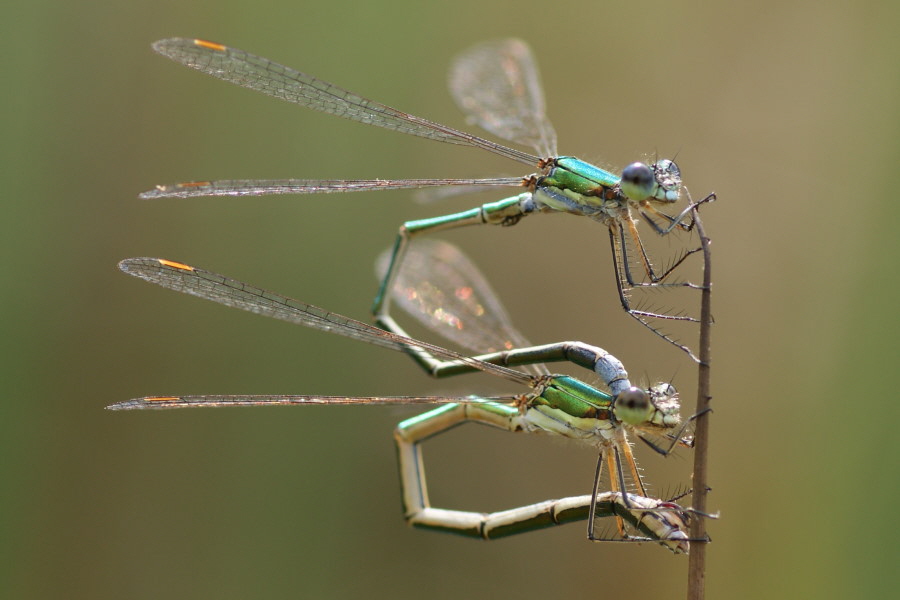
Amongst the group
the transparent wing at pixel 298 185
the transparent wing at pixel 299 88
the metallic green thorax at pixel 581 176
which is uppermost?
the transparent wing at pixel 299 88

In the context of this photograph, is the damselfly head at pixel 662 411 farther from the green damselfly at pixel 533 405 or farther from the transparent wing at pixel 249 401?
the transparent wing at pixel 249 401

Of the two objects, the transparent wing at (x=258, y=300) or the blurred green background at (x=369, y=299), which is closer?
the transparent wing at (x=258, y=300)

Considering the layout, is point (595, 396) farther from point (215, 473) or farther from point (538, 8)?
point (538, 8)

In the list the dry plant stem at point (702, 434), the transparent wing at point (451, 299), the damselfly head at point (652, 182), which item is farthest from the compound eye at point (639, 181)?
the transparent wing at point (451, 299)

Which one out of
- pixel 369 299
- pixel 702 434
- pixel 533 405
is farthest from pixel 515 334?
pixel 369 299

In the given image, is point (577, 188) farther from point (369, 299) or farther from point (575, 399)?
point (369, 299)

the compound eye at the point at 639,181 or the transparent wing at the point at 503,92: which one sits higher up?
the transparent wing at the point at 503,92

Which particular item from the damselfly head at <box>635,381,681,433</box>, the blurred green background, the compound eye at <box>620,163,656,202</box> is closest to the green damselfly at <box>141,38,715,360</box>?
the compound eye at <box>620,163,656,202</box>
